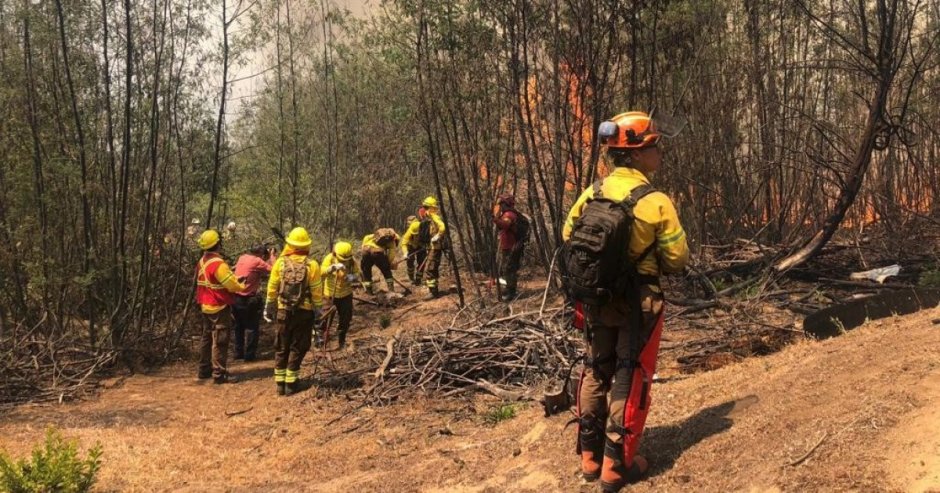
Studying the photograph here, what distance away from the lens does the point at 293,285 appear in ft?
25.4

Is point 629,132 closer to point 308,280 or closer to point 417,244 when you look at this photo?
point 308,280

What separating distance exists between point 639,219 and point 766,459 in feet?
4.17

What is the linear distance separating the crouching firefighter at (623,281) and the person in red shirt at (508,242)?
302 inches

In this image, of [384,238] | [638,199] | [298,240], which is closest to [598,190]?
[638,199]

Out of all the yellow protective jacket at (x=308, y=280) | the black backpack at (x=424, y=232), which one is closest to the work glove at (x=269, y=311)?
the yellow protective jacket at (x=308, y=280)

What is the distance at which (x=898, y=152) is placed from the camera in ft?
36.0

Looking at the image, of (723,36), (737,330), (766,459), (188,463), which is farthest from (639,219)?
(723,36)

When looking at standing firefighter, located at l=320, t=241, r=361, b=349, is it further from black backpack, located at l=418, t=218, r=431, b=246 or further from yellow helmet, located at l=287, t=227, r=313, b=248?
black backpack, located at l=418, t=218, r=431, b=246

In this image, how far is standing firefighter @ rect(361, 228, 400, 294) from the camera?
12789 mm

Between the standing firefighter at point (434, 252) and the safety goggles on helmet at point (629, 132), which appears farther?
the standing firefighter at point (434, 252)

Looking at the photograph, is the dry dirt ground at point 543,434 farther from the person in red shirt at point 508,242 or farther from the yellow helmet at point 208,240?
the person in red shirt at point 508,242

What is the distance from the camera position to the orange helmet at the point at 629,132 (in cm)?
343

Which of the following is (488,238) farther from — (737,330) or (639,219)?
(639,219)

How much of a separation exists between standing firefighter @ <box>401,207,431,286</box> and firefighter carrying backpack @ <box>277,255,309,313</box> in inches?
205
